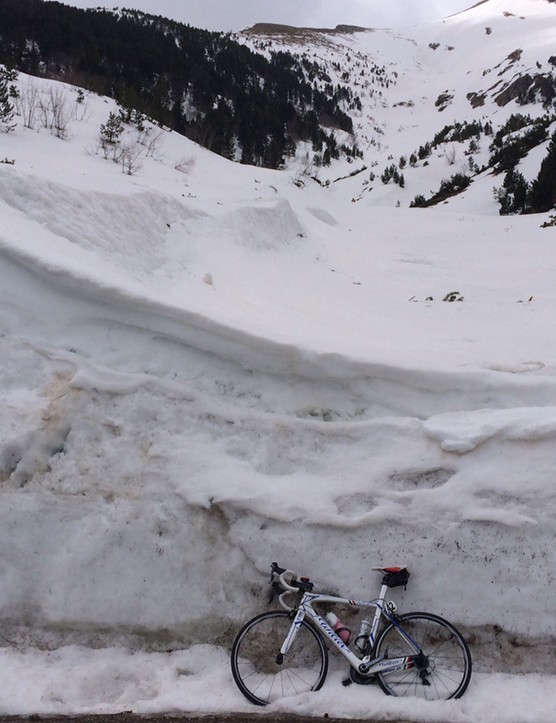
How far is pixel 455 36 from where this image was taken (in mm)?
66500

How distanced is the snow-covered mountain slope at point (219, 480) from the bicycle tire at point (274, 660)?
0.30ft

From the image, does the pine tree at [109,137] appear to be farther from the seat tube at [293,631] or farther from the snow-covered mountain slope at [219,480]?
the seat tube at [293,631]

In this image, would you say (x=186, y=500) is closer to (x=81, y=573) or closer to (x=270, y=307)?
(x=81, y=573)

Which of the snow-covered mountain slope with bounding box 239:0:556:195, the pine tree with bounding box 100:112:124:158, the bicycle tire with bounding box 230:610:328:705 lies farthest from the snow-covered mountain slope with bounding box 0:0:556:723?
the snow-covered mountain slope with bounding box 239:0:556:195

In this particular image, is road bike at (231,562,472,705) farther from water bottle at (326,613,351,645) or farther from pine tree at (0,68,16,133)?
pine tree at (0,68,16,133)

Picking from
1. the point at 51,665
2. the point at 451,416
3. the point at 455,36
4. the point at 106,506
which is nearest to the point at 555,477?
the point at 451,416

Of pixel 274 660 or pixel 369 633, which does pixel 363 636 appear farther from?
pixel 274 660

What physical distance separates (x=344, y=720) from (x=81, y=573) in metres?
1.66

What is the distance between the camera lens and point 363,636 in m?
2.63

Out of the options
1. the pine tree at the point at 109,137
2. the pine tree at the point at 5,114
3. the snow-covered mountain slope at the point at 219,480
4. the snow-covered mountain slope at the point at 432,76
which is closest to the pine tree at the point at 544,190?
the snow-covered mountain slope at the point at 432,76

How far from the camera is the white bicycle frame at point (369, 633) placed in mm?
2504

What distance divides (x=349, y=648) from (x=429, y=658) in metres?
0.44

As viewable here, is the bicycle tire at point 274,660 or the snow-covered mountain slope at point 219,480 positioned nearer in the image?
the bicycle tire at point 274,660

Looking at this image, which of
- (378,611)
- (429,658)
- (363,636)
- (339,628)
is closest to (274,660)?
(339,628)
